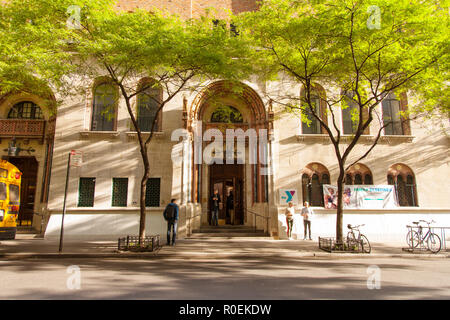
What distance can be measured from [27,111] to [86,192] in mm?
6978

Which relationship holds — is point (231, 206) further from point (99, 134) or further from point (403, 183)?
point (403, 183)

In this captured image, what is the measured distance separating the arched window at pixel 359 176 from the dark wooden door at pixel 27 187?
1883 centimetres

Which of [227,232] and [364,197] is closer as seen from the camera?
[227,232]

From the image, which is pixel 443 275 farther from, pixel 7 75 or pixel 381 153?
pixel 7 75

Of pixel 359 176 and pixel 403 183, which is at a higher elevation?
pixel 359 176

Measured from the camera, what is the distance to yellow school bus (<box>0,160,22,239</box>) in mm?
11477

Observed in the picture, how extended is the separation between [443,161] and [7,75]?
22.2 meters

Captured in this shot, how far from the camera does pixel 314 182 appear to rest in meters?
15.4

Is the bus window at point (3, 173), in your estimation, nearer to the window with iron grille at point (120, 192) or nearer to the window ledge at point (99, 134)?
the window ledge at point (99, 134)

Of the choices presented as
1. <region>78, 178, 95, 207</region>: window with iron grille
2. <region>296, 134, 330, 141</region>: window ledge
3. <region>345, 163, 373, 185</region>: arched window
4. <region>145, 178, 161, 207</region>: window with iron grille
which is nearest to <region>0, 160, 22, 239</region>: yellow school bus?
<region>78, 178, 95, 207</region>: window with iron grille

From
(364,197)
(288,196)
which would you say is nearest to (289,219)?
(288,196)

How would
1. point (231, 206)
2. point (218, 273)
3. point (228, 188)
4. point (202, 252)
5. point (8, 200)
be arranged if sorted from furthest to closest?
point (228, 188) → point (231, 206) → point (8, 200) → point (202, 252) → point (218, 273)

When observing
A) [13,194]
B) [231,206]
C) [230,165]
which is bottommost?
[231,206]

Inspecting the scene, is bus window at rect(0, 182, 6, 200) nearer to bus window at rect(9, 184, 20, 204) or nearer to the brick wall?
bus window at rect(9, 184, 20, 204)
